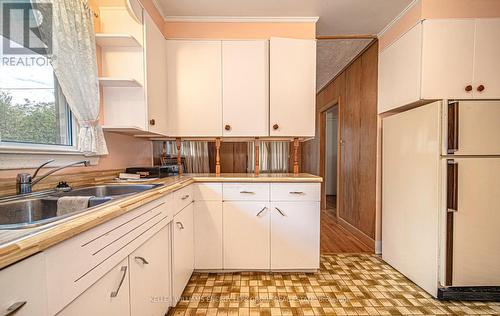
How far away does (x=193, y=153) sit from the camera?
Result: 2.49 m

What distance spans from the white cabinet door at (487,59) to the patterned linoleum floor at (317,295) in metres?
1.59

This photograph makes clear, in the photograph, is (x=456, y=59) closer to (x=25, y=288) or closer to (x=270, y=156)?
(x=270, y=156)

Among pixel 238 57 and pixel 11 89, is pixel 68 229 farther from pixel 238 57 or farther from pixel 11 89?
pixel 238 57

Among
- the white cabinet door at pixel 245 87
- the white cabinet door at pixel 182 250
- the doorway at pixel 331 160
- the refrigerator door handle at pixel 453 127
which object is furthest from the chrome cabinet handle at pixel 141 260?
the doorway at pixel 331 160

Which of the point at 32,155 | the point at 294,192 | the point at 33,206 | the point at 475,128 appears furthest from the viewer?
the point at 294,192

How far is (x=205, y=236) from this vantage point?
6.48 ft

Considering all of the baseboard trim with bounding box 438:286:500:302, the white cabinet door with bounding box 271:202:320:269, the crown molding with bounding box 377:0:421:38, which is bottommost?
the baseboard trim with bounding box 438:286:500:302

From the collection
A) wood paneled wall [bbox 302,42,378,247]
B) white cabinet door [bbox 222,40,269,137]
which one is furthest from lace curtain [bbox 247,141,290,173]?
wood paneled wall [bbox 302,42,378,247]

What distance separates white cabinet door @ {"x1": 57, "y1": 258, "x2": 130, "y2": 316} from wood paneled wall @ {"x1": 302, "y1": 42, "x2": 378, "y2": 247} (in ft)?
7.97

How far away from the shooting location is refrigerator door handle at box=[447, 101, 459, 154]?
157 cm

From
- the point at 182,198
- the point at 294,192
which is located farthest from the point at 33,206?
the point at 294,192

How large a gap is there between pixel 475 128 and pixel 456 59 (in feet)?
1.88

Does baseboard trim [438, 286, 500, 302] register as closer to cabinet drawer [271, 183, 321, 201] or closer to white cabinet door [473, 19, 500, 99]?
cabinet drawer [271, 183, 321, 201]

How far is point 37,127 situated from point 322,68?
130 inches
